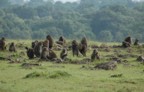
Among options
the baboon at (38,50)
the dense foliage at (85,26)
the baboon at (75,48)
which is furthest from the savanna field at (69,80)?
the dense foliage at (85,26)

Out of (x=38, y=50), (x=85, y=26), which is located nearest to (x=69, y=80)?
(x=38, y=50)

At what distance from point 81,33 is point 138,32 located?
35.0 feet

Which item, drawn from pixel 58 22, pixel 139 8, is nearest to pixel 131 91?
pixel 58 22

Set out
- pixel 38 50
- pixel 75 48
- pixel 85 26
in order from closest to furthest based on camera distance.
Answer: pixel 38 50
pixel 75 48
pixel 85 26

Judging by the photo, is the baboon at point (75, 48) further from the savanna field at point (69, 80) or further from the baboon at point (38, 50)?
the savanna field at point (69, 80)

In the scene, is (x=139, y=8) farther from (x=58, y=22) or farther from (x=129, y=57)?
(x=129, y=57)

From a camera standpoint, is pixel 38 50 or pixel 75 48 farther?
pixel 75 48

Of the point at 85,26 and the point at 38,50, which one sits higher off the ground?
the point at 85,26

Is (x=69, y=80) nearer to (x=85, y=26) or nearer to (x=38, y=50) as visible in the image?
(x=38, y=50)

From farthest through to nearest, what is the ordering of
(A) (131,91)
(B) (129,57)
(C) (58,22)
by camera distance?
(C) (58,22)
(B) (129,57)
(A) (131,91)

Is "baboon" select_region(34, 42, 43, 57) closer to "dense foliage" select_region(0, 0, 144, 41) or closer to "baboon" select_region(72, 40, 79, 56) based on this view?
"baboon" select_region(72, 40, 79, 56)

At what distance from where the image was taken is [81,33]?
3425 inches

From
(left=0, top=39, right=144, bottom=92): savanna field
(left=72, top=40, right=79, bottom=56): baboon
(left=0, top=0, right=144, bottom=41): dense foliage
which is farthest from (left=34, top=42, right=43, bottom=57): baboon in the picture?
(left=0, top=0, right=144, bottom=41): dense foliage

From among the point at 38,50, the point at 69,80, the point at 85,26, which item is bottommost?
the point at 69,80
